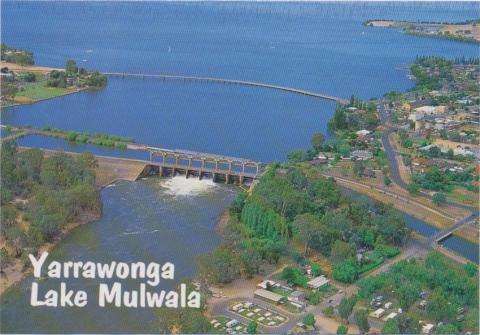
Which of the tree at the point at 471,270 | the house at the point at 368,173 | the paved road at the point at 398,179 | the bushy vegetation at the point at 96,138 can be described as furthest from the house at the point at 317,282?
the bushy vegetation at the point at 96,138

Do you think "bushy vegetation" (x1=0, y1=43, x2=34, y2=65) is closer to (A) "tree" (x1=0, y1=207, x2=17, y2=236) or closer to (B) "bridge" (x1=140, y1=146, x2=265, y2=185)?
(B) "bridge" (x1=140, y1=146, x2=265, y2=185)

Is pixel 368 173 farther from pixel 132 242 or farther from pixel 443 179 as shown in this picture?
pixel 132 242

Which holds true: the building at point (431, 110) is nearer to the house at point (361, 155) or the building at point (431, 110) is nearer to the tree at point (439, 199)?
the house at point (361, 155)

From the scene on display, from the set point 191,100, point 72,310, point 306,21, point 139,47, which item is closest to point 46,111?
point 191,100

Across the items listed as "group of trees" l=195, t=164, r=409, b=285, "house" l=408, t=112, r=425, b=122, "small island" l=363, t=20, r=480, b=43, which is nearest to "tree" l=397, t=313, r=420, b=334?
"group of trees" l=195, t=164, r=409, b=285

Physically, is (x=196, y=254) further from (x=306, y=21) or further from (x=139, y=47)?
(x=306, y=21)

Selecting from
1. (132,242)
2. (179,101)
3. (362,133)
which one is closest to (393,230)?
(132,242)
